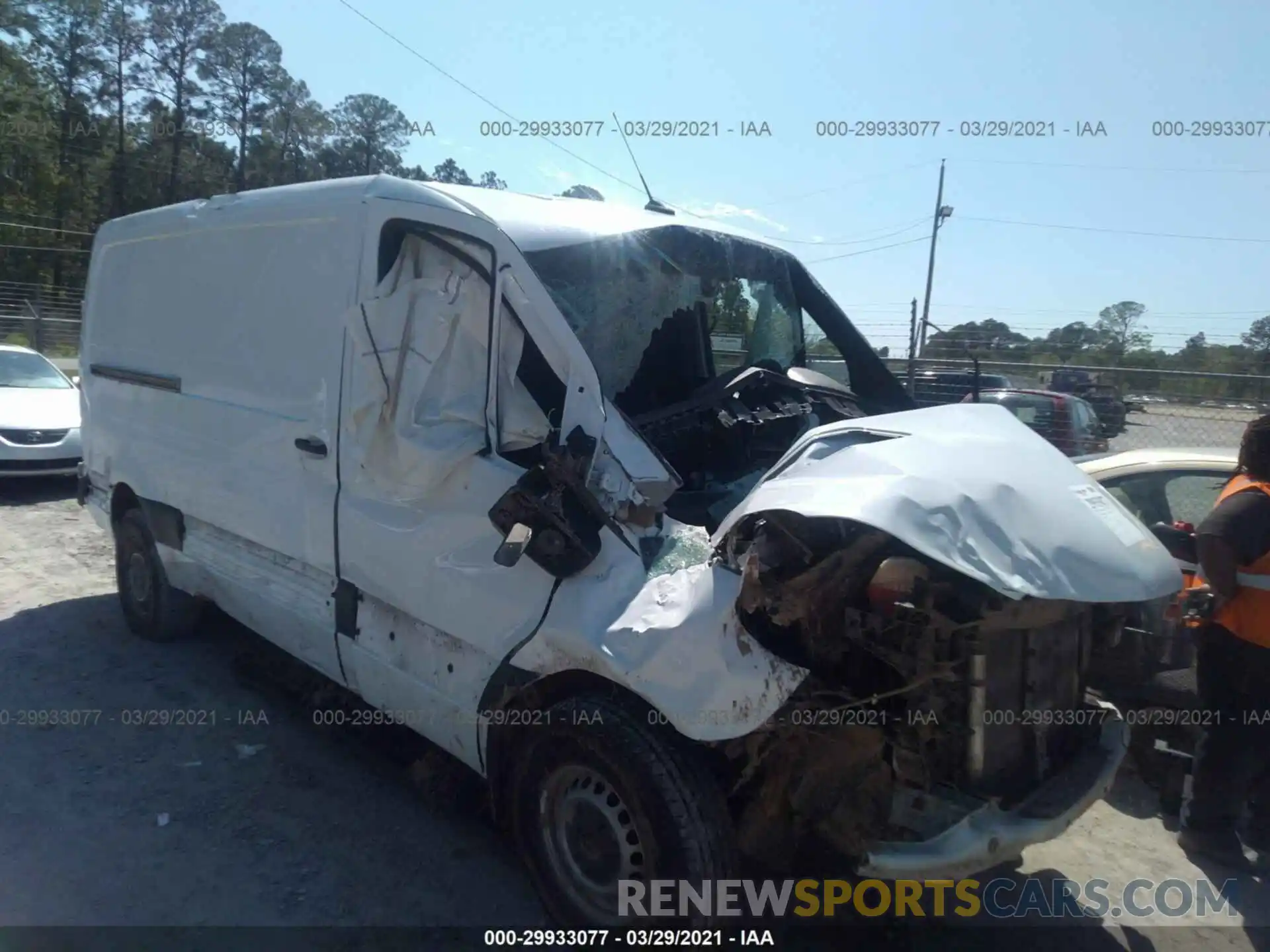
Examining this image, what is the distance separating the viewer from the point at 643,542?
2.79m

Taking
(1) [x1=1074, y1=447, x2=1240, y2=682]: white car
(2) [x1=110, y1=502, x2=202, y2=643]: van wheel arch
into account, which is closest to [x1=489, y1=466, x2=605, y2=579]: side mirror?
(1) [x1=1074, y1=447, x2=1240, y2=682]: white car

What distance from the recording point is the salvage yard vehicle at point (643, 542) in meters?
2.50

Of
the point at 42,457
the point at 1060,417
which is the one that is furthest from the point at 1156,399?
the point at 42,457

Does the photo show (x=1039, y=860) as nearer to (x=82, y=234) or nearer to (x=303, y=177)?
(x=303, y=177)

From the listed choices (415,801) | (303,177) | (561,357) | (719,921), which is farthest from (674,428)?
(303,177)

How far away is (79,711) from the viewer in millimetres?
4766

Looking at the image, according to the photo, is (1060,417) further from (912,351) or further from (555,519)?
(555,519)

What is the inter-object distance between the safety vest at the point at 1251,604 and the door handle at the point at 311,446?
359 centimetres

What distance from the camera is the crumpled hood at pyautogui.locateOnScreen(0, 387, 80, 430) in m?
9.79

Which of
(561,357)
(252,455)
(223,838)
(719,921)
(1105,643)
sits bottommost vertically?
(223,838)

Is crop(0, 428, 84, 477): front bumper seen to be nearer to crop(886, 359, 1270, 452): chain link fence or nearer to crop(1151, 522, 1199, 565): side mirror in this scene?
crop(886, 359, 1270, 452): chain link fence

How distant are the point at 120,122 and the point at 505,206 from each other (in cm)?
4844

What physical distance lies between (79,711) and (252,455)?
177 centimetres

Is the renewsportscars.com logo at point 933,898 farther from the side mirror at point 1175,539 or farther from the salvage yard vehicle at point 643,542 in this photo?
the side mirror at point 1175,539
